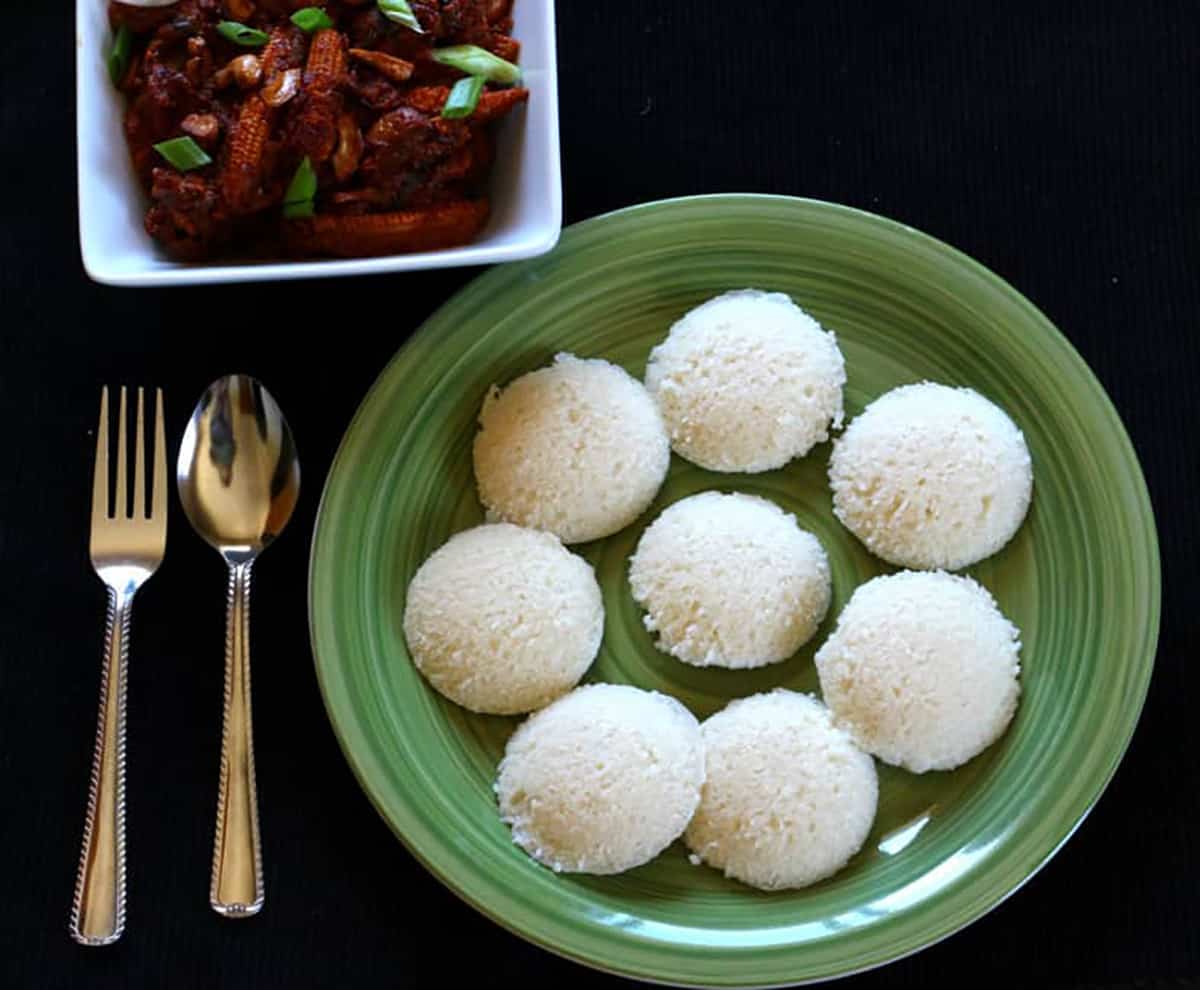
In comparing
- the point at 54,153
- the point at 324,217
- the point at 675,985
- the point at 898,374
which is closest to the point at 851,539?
the point at 898,374

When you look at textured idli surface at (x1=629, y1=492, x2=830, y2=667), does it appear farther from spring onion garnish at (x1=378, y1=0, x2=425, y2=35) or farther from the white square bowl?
spring onion garnish at (x1=378, y1=0, x2=425, y2=35)

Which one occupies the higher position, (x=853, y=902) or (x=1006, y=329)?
(x=1006, y=329)

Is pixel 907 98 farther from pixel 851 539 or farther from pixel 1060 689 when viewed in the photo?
pixel 1060 689

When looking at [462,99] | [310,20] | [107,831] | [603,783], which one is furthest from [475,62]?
[107,831]

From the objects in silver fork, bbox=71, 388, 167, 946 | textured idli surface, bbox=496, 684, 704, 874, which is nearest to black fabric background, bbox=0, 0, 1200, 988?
silver fork, bbox=71, 388, 167, 946

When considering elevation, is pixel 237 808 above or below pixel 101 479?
below

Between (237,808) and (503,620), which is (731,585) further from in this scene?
(237,808)
